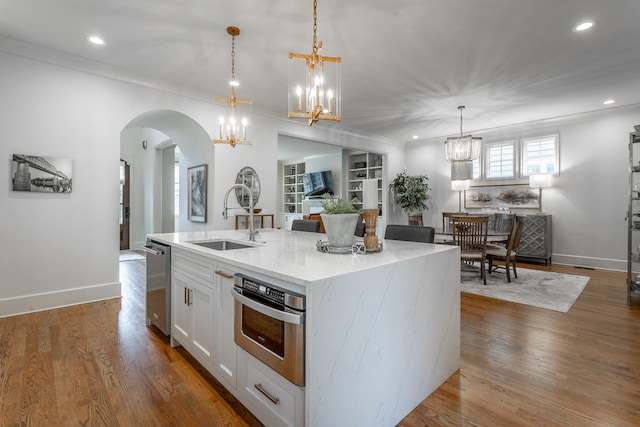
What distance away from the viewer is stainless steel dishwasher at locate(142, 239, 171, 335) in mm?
2564

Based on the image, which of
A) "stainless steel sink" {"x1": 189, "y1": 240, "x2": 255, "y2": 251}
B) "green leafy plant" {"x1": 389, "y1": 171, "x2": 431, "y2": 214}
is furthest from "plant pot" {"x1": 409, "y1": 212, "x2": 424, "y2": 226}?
"stainless steel sink" {"x1": 189, "y1": 240, "x2": 255, "y2": 251}

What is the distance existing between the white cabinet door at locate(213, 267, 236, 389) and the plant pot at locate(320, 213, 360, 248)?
64cm

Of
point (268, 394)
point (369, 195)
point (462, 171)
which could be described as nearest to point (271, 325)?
point (268, 394)

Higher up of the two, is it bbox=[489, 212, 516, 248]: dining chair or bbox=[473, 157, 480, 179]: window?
bbox=[473, 157, 480, 179]: window

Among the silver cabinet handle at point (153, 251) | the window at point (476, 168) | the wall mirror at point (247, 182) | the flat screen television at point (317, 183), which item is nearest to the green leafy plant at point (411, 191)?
the window at point (476, 168)

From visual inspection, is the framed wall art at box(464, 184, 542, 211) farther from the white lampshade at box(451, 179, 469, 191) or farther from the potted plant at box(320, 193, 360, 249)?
the potted plant at box(320, 193, 360, 249)

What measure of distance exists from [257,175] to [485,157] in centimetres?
504

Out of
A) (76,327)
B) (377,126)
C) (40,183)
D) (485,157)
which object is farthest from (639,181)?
(40,183)

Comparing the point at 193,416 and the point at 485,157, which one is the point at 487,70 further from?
the point at 193,416

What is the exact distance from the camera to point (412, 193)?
7.67m

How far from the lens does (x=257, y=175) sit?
5309 millimetres

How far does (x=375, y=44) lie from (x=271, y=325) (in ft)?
10.0

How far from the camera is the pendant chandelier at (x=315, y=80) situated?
2.22m

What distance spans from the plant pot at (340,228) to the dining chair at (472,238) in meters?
3.02
